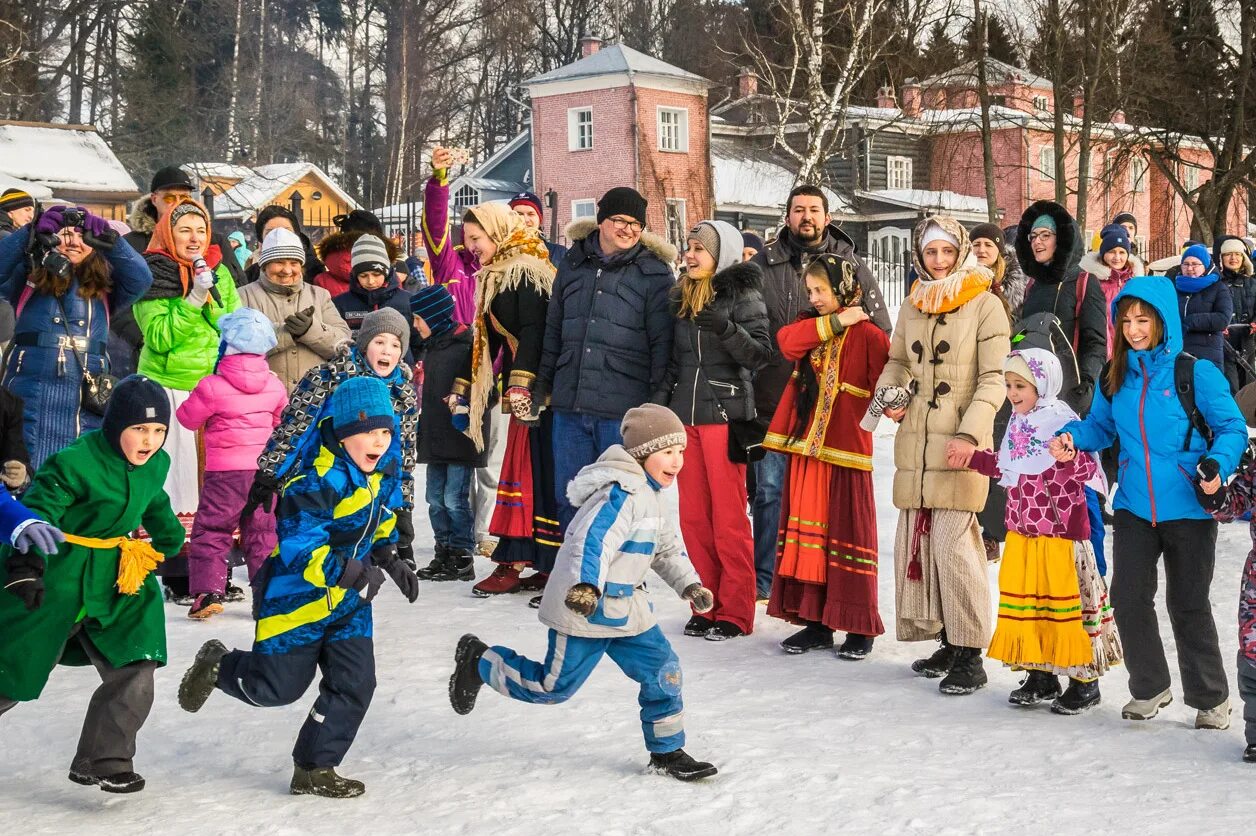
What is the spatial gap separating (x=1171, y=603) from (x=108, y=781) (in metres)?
3.70

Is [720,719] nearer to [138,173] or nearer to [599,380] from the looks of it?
[599,380]

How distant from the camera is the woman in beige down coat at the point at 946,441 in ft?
20.1

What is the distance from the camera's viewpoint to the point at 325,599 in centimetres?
472

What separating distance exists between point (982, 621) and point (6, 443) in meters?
3.74

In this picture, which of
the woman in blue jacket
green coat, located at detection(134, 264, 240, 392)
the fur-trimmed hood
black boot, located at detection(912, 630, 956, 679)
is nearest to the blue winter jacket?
the woman in blue jacket

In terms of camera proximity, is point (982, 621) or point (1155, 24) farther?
point (1155, 24)

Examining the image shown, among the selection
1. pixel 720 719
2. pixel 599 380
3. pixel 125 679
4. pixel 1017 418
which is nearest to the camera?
pixel 125 679

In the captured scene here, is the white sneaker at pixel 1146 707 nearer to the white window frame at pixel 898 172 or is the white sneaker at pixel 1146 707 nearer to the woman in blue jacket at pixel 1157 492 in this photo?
the woman in blue jacket at pixel 1157 492

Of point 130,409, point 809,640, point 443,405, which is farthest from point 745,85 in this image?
point 130,409

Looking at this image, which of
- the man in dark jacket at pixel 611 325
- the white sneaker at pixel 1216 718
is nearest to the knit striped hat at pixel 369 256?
the man in dark jacket at pixel 611 325

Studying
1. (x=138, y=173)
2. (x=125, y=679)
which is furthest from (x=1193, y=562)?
(x=138, y=173)

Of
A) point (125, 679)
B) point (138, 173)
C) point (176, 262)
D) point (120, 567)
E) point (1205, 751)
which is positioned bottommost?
point (1205, 751)

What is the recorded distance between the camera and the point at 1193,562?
5.45 meters

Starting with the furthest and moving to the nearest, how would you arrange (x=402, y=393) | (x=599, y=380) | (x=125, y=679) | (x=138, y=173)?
(x=138, y=173)
(x=599, y=380)
(x=402, y=393)
(x=125, y=679)
